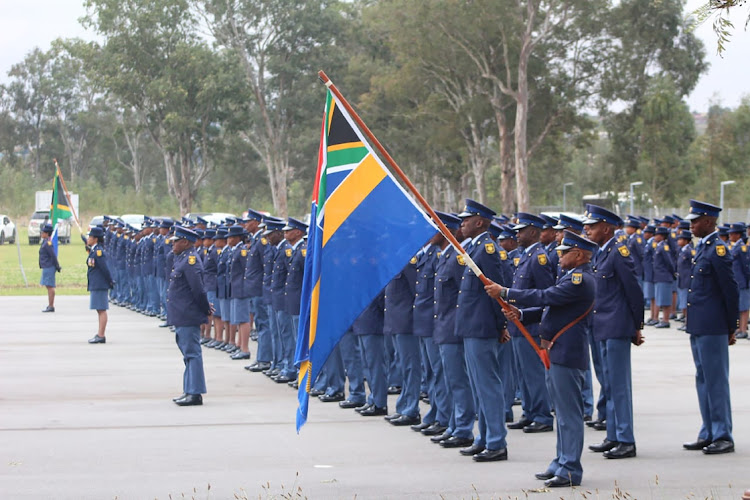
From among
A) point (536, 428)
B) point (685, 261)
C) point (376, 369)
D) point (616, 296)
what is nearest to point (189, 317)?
point (376, 369)

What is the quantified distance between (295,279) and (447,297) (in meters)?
3.90

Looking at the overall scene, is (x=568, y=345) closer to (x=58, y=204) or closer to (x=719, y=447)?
(x=719, y=447)

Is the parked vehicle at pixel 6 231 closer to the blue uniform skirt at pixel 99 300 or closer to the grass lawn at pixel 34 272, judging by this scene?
the grass lawn at pixel 34 272

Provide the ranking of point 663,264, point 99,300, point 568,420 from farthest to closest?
point 663,264, point 99,300, point 568,420

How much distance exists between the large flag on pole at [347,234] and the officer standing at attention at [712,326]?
2.90m

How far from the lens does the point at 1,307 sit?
24.3 m

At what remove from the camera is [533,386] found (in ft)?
33.0

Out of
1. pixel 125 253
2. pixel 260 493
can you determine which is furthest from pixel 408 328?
pixel 125 253

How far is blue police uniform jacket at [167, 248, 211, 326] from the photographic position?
11477 millimetres

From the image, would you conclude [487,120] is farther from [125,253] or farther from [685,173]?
Result: [125,253]

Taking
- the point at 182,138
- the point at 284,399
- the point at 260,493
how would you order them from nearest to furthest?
the point at 260,493
the point at 284,399
the point at 182,138

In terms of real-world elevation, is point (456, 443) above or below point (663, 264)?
below

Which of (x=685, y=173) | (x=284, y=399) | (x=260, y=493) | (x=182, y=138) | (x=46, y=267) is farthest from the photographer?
(x=685, y=173)

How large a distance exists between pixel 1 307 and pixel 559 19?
24855 millimetres
